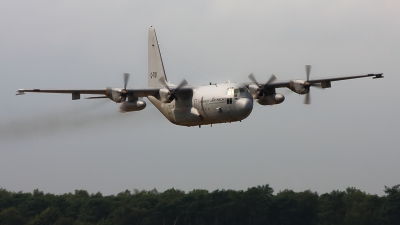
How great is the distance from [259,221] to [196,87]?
20.5 meters

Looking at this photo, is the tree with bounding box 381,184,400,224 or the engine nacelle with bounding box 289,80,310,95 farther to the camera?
the tree with bounding box 381,184,400,224

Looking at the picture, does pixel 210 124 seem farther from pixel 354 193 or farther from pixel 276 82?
pixel 354 193

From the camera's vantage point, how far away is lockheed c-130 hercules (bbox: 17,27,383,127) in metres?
34.8

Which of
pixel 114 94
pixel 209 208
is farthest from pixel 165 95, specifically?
pixel 209 208

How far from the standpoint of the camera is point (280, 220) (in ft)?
182

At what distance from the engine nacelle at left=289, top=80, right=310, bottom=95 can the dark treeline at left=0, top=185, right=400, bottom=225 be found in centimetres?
1684

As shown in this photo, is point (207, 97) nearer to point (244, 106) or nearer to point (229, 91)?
point (229, 91)

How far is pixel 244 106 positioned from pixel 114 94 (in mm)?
6996

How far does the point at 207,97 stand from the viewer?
3572cm

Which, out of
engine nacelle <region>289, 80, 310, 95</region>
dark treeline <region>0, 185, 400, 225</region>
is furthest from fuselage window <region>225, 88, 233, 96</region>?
dark treeline <region>0, 185, 400, 225</region>

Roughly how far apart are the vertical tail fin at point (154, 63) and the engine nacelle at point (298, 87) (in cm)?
828

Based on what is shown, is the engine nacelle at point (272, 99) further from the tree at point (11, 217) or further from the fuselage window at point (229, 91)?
the tree at point (11, 217)

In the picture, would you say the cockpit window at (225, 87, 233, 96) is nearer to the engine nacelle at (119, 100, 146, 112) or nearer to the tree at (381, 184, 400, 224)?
the engine nacelle at (119, 100, 146, 112)

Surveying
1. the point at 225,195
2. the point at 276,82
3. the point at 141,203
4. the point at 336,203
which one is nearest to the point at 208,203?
the point at 225,195
